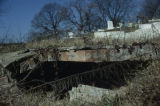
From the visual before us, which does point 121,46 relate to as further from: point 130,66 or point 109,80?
point 109,80

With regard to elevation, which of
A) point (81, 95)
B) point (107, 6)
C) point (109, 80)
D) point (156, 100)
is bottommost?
point (81, 95)

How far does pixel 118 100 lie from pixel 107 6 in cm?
4449

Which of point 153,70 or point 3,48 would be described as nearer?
point 153,70

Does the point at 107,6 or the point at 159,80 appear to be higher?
the point at 107,6

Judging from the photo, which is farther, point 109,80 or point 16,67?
point 109,80

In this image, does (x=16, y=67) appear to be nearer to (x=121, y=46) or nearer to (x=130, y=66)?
(x=121, y=46)

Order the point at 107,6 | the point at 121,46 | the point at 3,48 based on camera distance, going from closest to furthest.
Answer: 1. the point at 121,46
2. the point at 3,48
3. the point at 107,6

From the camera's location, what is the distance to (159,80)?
1867 millimetres

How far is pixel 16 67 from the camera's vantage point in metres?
2.95

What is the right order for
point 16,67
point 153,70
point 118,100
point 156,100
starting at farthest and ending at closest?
point 16,67 < point 153,70 < point 118,100 < point 156,100

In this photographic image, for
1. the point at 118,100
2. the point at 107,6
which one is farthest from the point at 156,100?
the point at 107,6

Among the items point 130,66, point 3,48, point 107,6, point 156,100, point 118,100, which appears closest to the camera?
point 156,100

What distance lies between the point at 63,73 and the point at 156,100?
2.98 m

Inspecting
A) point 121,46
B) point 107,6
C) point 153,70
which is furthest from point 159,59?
point 107,6
